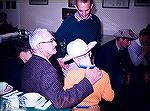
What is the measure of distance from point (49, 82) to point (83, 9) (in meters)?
0.79

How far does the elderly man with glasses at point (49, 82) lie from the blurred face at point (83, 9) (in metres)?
0.59

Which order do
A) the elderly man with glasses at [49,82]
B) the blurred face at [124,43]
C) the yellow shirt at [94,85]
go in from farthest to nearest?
the blurred face at [124,43]
the yellow shirt at [94,85]
the elderly man with glasses at [49,82]

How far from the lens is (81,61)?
1.06m

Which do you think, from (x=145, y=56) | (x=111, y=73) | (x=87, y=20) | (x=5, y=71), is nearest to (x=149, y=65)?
(x=145, y=56)

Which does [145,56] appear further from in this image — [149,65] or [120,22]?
[120,22]

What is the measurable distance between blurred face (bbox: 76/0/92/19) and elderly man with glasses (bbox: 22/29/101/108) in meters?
0.59

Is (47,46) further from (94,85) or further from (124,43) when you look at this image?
(124,43)

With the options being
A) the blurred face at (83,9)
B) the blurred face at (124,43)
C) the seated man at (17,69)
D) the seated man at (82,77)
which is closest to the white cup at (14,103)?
the seated man at (82,77)

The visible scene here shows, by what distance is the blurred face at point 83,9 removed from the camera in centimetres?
157

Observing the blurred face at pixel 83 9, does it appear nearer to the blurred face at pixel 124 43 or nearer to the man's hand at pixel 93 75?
the blurred face at pixel 124 43

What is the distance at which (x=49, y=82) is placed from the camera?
93cm

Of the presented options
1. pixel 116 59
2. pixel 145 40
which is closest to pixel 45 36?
pixel 116 59

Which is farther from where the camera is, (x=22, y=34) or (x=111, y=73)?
(x=22, y=34)

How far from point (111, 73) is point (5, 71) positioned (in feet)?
2.40
